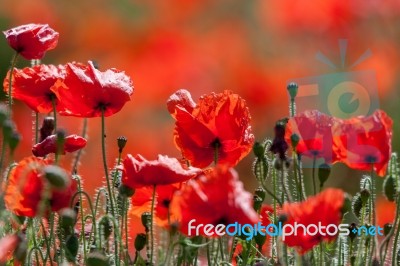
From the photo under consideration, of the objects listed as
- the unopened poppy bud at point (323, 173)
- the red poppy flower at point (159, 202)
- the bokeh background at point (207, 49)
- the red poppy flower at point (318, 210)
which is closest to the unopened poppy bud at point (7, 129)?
the red poppy flower at point (159, 202)

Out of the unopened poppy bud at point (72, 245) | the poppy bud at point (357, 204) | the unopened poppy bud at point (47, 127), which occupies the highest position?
the unopened poppy bud at point (47, 127)

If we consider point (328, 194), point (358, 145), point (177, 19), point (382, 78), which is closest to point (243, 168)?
point (382, 78)

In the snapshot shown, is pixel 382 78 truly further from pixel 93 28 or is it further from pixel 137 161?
pixel 137 161

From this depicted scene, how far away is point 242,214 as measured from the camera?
1.11 m

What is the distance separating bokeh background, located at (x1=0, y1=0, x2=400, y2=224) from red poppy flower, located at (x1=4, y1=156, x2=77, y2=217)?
2.05 metres

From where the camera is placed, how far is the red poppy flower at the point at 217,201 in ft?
3.63

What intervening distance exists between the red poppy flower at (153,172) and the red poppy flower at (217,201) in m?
0.10

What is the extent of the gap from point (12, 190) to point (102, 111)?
0.67 ft

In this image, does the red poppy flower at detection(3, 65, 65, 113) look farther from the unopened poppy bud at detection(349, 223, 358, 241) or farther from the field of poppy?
the unopened poppy bud at detection(349, 223, 358, 241)

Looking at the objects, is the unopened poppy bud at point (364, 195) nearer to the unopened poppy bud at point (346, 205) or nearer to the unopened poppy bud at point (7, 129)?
the unopened poppy bud at point (346, 205)

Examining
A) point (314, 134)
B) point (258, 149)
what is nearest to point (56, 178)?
point (258, 149)

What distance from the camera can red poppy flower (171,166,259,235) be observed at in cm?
111

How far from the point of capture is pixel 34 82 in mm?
1530

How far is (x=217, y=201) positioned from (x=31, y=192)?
0.27 m
